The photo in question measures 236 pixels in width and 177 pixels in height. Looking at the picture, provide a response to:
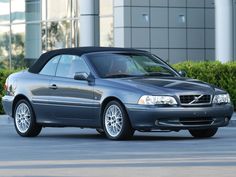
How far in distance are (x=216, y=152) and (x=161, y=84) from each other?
9.72 ft

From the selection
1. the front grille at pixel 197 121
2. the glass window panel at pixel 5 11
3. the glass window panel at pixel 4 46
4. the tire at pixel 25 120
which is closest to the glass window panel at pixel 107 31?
the glass window panel at pixel 5 11

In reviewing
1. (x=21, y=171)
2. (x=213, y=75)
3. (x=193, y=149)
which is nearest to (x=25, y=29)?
(x=213, y=75)

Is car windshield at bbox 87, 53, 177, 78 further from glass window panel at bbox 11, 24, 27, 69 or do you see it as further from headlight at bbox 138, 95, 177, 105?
glass window panel at bbox 11, 24, 27, 69

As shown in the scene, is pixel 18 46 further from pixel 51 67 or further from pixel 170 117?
pixel 170 117

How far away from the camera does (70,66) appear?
1847 cm

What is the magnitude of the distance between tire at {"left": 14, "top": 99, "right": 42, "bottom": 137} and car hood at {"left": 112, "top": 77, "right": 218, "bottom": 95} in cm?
229

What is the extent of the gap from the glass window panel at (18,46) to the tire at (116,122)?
86.5ft

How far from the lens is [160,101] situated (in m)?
16.9

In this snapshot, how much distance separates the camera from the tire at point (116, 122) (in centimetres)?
1708

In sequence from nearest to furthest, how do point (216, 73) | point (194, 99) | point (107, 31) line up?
point (194, 99), point (216, 73), point (107, 31)

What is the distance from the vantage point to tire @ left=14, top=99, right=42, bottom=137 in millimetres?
18922

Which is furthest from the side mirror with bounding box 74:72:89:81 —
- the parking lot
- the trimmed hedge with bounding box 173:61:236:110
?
the trimmed hedge with bounding box 173:61:236:110

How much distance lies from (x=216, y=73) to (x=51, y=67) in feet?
23.3

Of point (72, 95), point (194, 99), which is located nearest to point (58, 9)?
point (72, 95)
